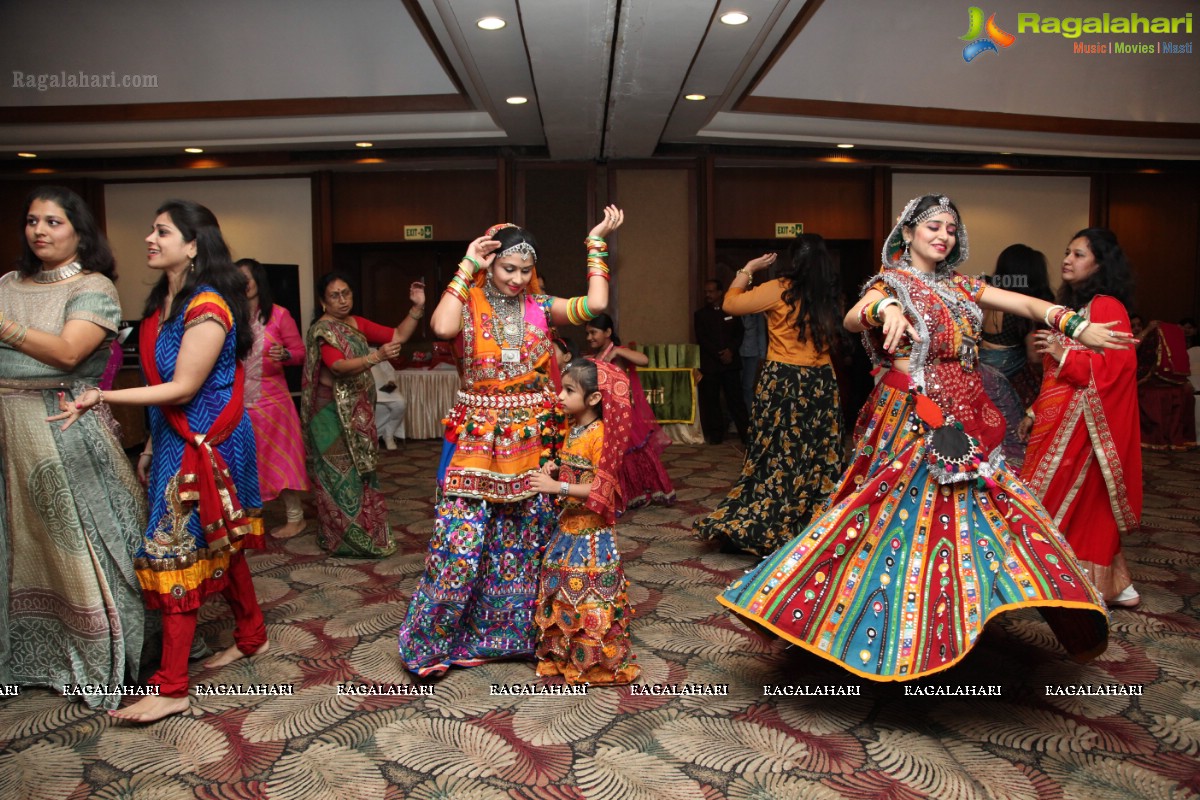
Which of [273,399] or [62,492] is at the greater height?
[273,399]

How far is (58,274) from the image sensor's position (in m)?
2.65

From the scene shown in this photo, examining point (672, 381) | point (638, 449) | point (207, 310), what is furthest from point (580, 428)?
point (672, 381)

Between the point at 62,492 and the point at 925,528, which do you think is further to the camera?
the point at 62,492

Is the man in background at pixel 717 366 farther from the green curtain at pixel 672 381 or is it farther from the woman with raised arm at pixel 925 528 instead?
the woman with raised arm at pixel 925 528

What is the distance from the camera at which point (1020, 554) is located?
2295mm

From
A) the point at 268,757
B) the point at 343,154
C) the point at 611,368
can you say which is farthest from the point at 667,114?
the point at 268,757

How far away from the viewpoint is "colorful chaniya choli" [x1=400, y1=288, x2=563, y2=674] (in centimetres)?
273

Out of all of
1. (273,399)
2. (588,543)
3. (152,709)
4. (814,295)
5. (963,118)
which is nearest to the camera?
(152,709)

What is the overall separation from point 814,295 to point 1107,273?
118 cm

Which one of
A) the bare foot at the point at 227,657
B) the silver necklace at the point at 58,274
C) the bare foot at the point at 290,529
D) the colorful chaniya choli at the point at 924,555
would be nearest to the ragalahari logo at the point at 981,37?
the colorful chaniya choli at the point at 924,555

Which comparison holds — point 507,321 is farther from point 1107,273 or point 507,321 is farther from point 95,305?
point 1107,273

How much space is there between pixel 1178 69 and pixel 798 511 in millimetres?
6909

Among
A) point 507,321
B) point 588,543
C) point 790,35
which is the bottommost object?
point 588,543

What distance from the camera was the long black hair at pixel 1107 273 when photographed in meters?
3.30
